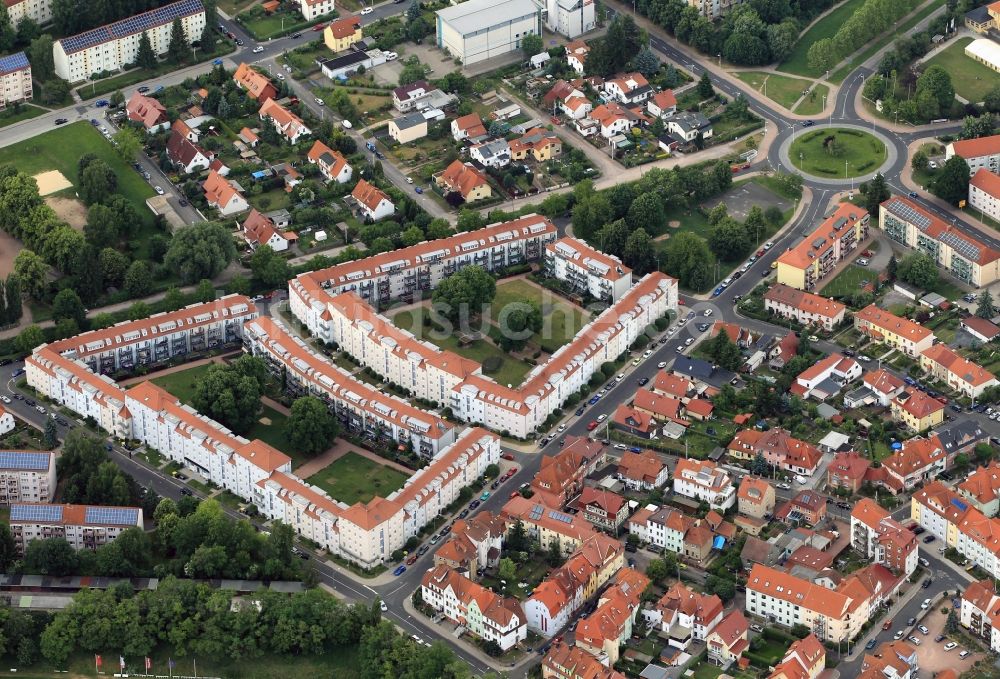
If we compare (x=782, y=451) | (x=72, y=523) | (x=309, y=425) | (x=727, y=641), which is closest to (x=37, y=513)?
(x=72, y=523)

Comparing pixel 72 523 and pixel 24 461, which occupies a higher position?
pixel 24 461

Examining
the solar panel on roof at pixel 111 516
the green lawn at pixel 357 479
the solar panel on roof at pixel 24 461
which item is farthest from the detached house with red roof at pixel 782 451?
the solar panel on roof at pixel 24 461

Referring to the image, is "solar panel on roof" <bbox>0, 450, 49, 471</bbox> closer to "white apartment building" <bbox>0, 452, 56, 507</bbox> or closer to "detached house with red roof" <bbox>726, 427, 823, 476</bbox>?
"white apartment building" <bbox>0, 452, 56, 507</bbox>

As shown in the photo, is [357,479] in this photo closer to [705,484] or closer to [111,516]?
[111,516]

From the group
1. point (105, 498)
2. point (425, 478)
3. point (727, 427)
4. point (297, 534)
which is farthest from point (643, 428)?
point (105, 498)

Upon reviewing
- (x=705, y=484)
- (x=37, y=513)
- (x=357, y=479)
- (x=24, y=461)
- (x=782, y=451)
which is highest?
(x=24, y=461)

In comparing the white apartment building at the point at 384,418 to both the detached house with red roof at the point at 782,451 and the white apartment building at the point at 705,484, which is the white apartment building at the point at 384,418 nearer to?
the white apartment building at the point at 705,484
